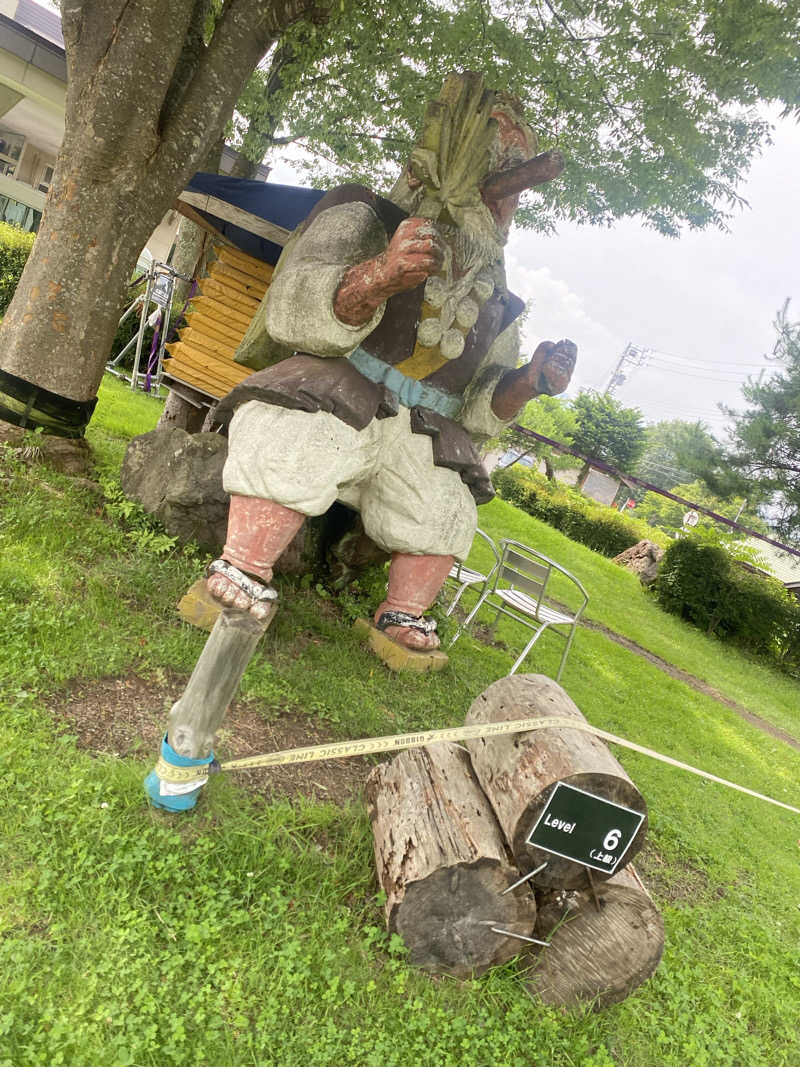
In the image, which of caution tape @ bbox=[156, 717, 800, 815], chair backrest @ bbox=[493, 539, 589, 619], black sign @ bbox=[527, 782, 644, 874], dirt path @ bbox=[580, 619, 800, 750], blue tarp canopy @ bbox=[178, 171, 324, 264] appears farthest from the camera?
dirt path @ bbox=[580, 619, 800, 750]

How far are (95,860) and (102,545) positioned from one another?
1.91 m

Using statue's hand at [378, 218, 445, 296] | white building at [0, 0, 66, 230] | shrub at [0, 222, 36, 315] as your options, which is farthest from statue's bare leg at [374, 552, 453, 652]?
shrub at [0, 222, 36, 315]

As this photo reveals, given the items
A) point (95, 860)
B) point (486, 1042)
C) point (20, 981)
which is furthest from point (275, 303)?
point (486, 1042)

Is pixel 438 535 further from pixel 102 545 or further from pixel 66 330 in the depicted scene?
pixel 66 330

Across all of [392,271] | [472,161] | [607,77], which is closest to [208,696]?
[392,271]

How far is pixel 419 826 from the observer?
2.02m

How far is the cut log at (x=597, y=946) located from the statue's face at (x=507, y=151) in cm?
263

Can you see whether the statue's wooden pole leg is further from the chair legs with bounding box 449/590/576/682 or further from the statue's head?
the chair legs with bounding box 449/590/576/682

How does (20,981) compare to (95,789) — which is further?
(95,789)

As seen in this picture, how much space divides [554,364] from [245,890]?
7.22ft

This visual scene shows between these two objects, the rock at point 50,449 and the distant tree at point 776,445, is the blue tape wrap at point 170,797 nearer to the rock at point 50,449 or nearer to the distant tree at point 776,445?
the rock at point 50,449

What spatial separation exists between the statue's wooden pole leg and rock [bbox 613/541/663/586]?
11681mm

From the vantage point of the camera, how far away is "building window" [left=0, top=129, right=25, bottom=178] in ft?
55.2

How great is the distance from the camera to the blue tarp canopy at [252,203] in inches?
163
